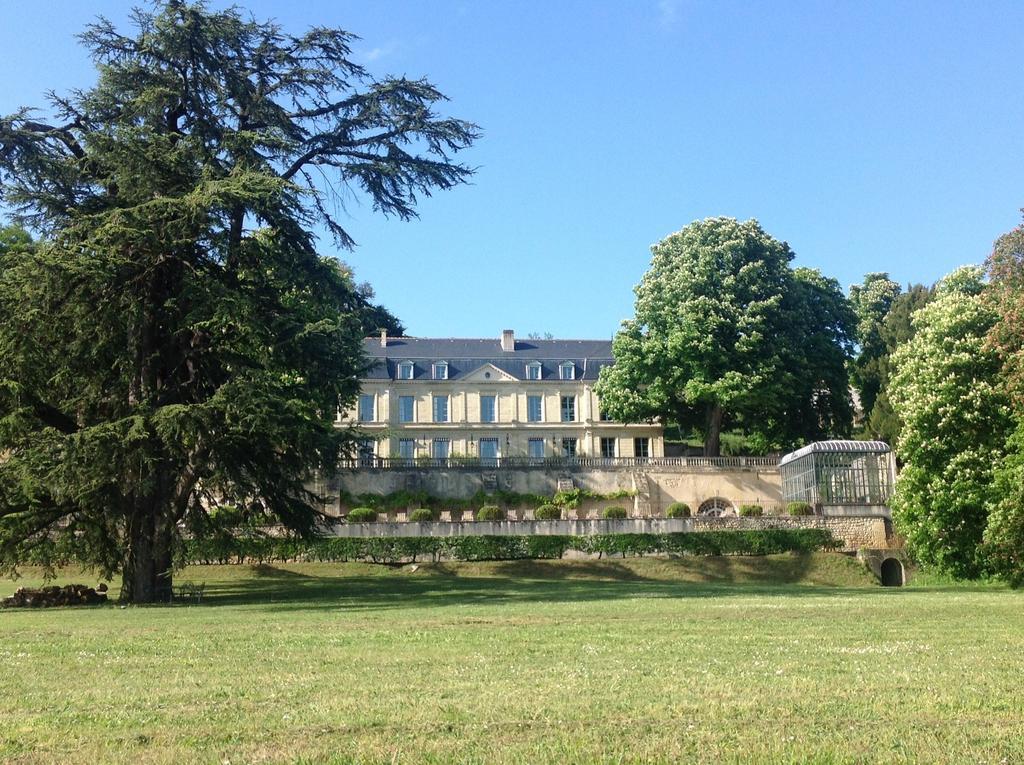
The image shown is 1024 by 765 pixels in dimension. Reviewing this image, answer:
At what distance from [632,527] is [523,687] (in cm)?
3280

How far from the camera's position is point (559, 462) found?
5278cm

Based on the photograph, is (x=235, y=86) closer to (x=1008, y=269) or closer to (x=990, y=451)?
(x=1008, y=269)

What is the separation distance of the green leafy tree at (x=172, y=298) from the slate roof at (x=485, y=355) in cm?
3701

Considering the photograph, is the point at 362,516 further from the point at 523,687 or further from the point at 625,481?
the point at 523,687

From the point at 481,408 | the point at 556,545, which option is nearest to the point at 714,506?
the point at 556,545

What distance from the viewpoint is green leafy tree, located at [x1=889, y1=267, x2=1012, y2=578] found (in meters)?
30.8

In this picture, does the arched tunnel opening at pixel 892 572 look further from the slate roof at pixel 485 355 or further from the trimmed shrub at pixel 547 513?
the slate roof at pixel 485 355

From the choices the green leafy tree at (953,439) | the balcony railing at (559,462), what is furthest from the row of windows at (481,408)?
the green leafy tree at (953,439)

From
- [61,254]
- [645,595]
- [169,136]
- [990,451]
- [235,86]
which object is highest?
[235,86]

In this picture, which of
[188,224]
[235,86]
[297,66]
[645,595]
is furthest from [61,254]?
[645,595]

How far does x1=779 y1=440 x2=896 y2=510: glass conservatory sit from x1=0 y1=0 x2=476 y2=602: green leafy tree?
74.8 ft

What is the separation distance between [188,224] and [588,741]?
2046cm

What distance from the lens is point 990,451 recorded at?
30.4 meters

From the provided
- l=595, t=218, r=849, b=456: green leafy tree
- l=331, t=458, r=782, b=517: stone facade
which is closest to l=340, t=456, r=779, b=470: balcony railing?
l=331, t=458, r=782, b=517: stone facade
